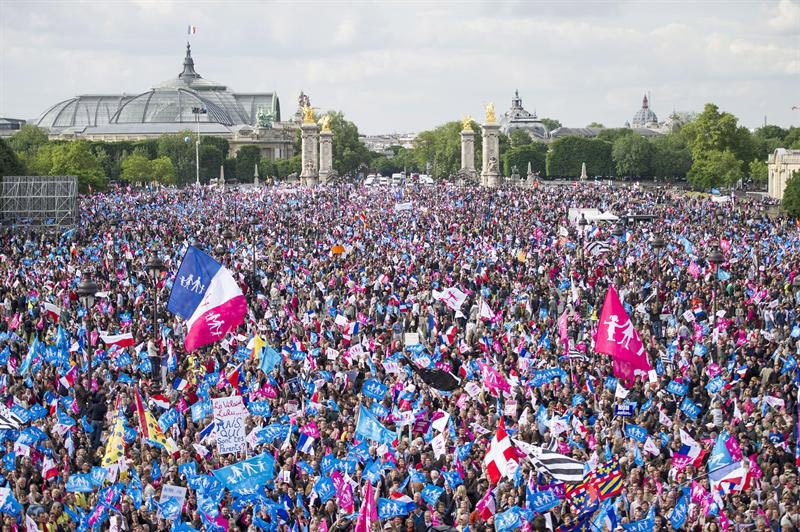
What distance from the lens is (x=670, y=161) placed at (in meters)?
126

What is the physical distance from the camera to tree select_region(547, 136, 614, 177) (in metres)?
133

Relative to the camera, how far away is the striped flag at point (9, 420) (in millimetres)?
17234

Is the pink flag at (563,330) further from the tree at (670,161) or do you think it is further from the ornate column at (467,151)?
the tree at (670,161)

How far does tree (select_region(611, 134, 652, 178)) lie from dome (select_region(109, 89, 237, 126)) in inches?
2969

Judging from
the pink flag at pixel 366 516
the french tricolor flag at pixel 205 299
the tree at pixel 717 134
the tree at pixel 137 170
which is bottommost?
the pink flag at pixel 366 516

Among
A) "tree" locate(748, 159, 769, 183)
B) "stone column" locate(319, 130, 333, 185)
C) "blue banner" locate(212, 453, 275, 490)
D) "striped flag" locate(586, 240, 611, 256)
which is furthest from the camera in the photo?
"tree" locate(748, 159, 769, 183)

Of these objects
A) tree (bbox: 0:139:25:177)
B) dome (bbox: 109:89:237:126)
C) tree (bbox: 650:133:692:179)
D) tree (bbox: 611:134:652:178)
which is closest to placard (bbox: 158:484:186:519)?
tree (bbox: 0:139:25:177)

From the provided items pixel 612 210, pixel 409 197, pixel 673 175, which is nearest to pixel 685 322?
pixel 612 210

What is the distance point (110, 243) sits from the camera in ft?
143

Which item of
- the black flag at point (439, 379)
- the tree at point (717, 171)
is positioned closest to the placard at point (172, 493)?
the black flag at point (439, 379)

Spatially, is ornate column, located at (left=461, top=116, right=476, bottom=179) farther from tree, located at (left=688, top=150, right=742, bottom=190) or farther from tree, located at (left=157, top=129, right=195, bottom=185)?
tree, located at (left=157, top=129, right=195, bottom=185)

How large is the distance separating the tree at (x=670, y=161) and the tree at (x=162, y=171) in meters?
45.9

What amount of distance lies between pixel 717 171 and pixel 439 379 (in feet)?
275

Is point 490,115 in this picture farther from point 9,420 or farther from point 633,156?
point 9,420
